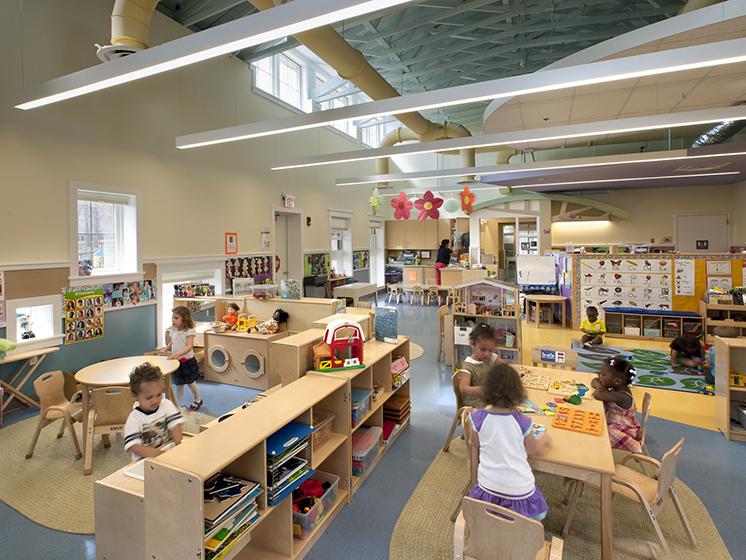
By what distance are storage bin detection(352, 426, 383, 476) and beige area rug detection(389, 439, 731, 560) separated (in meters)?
0.43

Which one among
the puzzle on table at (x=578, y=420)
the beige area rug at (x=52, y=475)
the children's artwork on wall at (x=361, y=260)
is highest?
the children's artwork on wall at (x=361, y=260)

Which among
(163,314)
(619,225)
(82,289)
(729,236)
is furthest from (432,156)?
(82,289)

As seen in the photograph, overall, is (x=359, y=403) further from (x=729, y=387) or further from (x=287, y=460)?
(x=729, y=387)

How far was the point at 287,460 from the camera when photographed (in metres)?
2.28

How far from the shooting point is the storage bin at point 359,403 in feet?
10.2

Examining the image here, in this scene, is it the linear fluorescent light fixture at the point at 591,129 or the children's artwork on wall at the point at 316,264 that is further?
the children's artwork on wall at the point at 316,264

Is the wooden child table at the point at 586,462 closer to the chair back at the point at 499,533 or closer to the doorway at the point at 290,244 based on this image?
the chair back at the point at 499,533

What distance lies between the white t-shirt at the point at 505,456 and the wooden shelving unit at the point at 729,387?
10.1ft

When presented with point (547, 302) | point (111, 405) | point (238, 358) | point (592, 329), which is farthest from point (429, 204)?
point (111, 405)

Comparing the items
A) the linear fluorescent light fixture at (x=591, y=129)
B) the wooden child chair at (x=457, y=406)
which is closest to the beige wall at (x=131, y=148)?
the linear fluorescent light fixture at (x=591, y=129)

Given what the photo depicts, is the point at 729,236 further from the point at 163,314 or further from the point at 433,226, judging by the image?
the point at 163,314

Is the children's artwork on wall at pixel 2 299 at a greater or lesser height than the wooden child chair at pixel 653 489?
greater

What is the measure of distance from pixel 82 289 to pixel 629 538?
5998 millimetres

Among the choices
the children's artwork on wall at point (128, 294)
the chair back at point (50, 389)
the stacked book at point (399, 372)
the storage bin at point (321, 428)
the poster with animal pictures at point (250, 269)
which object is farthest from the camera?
the poster with animal pictures at point (250, 269)
